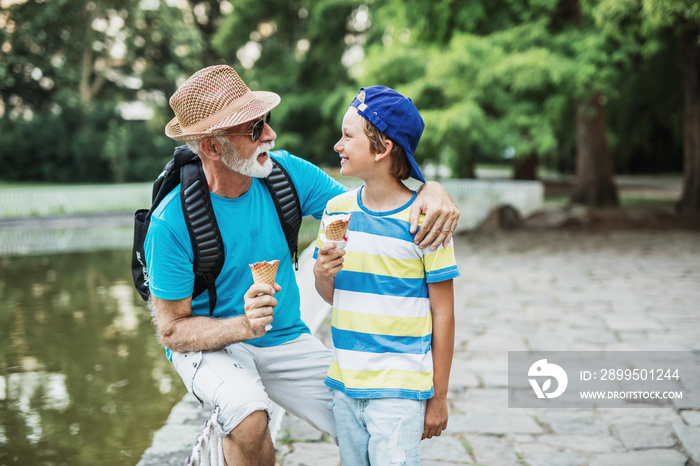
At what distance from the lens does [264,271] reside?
2.52 meters

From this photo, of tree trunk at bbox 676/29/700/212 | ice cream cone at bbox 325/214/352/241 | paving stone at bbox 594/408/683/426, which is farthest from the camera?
tree trunk at bbox 676/29/700/212

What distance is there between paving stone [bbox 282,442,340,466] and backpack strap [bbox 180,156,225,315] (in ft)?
4.32

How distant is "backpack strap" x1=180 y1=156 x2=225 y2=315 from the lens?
2791 mm

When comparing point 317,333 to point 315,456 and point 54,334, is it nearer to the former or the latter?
point 315,456

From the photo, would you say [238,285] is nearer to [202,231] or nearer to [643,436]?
[202,231]

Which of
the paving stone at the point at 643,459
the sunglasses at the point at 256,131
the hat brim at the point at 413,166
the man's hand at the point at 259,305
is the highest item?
the sunglasses at the point at 256,131

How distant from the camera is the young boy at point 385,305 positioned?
2.47m

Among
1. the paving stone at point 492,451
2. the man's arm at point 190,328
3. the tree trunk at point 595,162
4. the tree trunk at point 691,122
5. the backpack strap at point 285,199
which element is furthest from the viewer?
the tree trunk at point 595,162

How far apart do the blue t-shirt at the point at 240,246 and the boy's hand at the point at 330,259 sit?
0.59 meters

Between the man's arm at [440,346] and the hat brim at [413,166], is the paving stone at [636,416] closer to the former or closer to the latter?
the man's arm at [440,346]

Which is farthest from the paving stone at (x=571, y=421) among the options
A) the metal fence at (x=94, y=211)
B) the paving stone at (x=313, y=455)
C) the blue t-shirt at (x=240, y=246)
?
the metal fence at (x=94, y=211)

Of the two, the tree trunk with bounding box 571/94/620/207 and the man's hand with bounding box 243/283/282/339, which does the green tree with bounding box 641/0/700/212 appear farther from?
the man's hand with bounding box 243/283/282/339

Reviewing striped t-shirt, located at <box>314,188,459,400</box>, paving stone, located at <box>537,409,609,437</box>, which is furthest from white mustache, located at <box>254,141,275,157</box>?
paving stone, located at <box>537,409,609,437</box>

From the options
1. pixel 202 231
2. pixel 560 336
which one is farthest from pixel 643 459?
pixel 202 231
